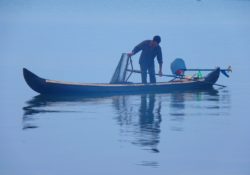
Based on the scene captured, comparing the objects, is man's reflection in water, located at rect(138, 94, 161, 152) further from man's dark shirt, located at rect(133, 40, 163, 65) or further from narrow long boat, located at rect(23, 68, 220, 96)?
man's dark shirt, located at rect(133, 40, 163, 65)

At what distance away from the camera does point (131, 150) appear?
47.1 ft

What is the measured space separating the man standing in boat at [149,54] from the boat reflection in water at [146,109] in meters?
0.69

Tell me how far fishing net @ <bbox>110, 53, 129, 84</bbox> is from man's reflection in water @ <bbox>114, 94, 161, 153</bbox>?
767 mm

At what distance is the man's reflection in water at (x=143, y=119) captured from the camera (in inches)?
600

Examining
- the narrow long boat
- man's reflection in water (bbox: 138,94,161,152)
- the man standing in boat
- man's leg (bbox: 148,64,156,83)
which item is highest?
the man standing in boat

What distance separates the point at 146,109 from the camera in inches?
777

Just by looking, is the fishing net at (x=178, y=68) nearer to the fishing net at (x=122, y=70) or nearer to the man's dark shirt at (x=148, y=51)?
the man's dark shirt at (x=148, y=51)

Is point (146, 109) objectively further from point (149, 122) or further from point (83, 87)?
point (83, 87)

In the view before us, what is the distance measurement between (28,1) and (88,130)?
65.1 meters

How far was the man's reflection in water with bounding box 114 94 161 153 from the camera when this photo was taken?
15.2 metres

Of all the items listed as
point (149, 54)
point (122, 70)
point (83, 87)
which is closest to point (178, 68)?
point (149, 54)

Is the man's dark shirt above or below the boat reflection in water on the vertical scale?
above

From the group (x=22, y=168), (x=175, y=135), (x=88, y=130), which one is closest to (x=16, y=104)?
(x=88, y=130)

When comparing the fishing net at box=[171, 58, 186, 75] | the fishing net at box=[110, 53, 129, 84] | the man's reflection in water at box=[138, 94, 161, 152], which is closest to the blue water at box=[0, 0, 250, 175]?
the man's reflection in water at box=[138, 94, 161, 152]
